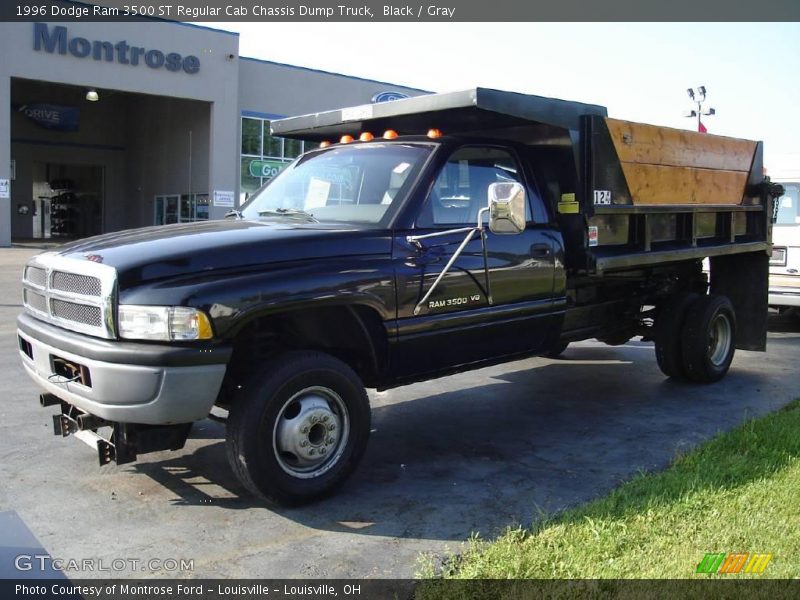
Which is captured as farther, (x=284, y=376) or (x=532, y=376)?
(x=532, y=376)

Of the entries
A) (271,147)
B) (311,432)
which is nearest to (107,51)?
(271,147)

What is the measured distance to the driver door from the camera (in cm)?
462

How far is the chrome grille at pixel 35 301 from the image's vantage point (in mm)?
4390

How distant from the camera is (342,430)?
14.0 feet

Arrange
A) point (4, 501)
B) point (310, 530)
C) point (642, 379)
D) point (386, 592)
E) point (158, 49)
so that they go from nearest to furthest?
point (386, 592) < point (310, 530) < point (4, 501) < point (642, 379) < point (158, 49)

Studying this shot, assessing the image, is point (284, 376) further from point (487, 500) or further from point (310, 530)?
point (487, 500)

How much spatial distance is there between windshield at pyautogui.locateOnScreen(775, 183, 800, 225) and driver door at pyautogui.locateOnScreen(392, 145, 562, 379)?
Result: 6.38m

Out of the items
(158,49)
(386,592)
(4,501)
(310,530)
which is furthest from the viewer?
(158,49)

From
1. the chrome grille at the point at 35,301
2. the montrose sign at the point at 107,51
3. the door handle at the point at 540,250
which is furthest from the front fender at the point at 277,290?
the montrose sign at the point at 107,51

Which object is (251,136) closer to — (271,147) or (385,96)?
(271,147)

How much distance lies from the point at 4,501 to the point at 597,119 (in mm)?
4565

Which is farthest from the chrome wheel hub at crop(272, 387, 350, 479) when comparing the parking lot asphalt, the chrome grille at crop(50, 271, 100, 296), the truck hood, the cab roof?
the cab roof

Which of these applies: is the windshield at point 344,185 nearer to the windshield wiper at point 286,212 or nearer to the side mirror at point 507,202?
the windshield wiper at point 286,212

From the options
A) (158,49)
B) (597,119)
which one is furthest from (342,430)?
Answer: (158,49)
